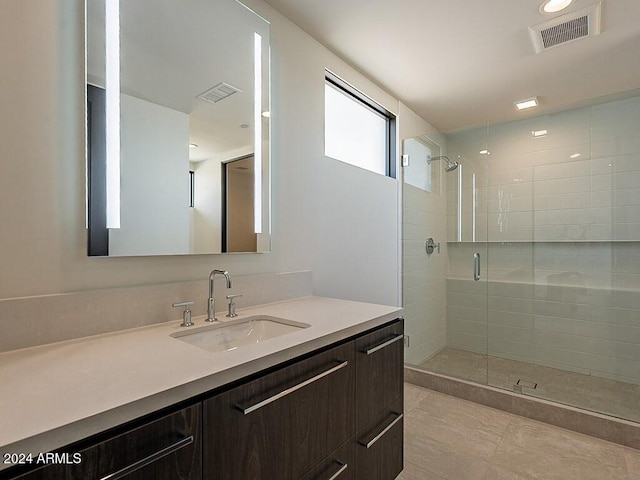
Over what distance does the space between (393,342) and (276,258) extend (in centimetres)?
77

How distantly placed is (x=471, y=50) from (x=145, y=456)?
2750 millimetres

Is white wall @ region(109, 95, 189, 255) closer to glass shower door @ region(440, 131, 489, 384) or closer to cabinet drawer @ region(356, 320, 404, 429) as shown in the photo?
cabinet drawer @ region(356, 320, 404, 429)

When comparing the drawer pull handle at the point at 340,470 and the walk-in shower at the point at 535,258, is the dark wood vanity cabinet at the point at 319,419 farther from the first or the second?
the walk-in shower at the point at 535,258

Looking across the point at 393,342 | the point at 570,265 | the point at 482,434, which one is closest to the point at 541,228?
the point at 570,265

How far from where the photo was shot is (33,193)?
1101 millimetres

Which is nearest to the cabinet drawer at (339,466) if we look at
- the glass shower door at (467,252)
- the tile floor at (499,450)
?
the tile floor at (499,450)

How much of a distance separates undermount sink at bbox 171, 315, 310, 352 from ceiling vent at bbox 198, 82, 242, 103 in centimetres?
104

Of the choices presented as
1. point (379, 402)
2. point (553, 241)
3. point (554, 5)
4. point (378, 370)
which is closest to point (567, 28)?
point (554, 5)

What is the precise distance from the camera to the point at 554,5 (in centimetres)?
185

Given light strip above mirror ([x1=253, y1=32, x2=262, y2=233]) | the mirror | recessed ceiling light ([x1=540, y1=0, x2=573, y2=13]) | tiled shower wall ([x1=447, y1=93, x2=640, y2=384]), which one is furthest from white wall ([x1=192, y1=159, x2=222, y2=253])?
tiled shower wall ([x1=447, y1=93, x2=640, y2=384])

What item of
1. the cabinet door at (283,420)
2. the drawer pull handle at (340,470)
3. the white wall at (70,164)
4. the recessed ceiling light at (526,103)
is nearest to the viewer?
the cabinet door at (283,420)

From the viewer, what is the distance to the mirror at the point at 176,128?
1.25 metres

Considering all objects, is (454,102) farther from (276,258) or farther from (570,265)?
(276,258)

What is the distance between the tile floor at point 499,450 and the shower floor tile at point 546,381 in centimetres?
28
